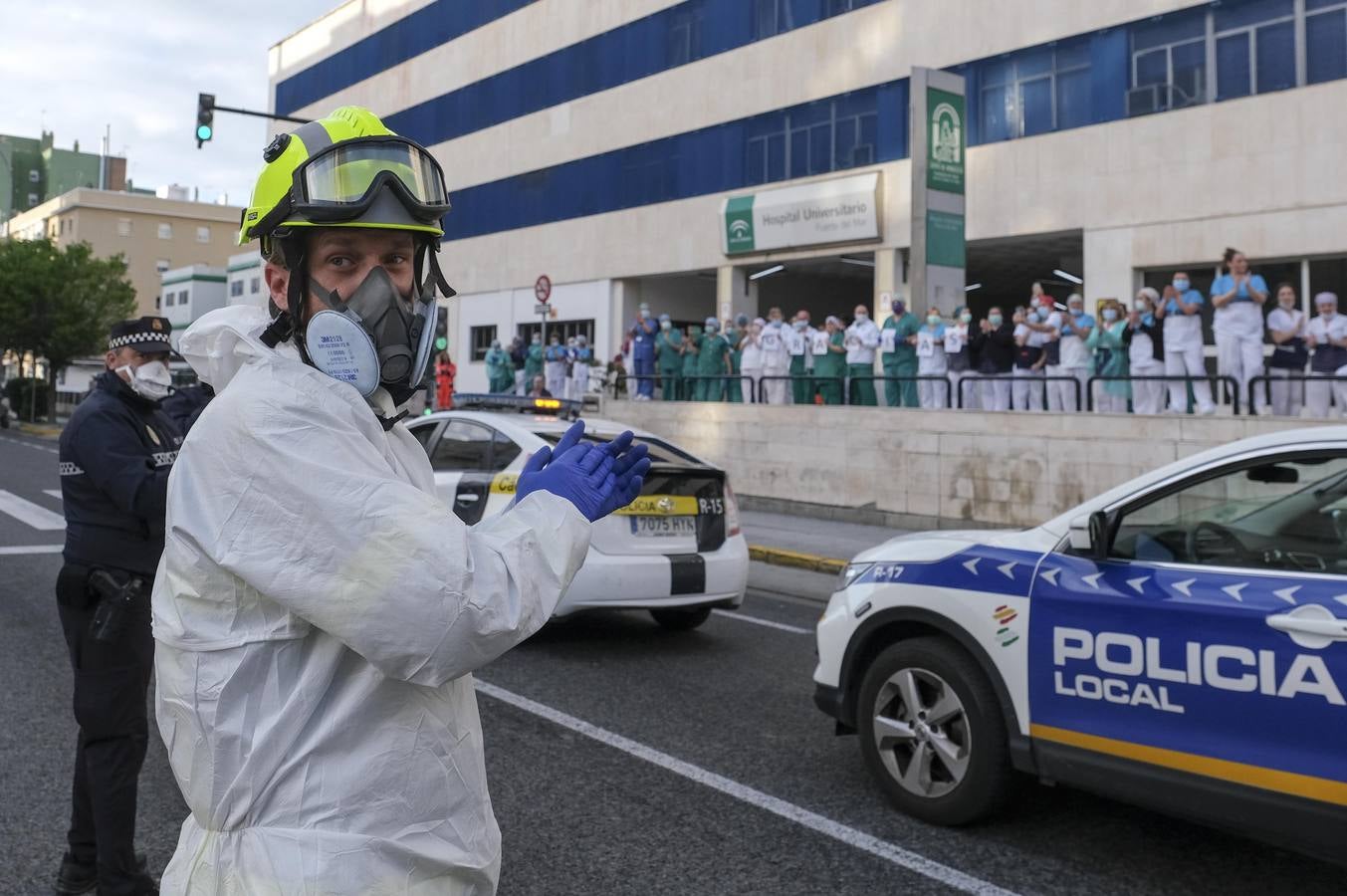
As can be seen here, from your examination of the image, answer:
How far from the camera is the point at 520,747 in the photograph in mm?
5508

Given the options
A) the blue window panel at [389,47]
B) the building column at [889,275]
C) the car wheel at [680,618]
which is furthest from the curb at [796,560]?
the blue window panel at [389,47]

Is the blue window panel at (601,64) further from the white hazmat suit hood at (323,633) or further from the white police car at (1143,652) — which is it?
the white hazmat suit hood at (323,633)

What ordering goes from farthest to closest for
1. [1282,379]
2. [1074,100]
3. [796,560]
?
[1074,100]
[796,560]
[1282,379]

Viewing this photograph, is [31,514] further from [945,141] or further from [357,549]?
[357,549]

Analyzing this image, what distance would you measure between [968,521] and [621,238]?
58.2 feet

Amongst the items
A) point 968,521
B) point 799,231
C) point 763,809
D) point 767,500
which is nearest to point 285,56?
point 799,231

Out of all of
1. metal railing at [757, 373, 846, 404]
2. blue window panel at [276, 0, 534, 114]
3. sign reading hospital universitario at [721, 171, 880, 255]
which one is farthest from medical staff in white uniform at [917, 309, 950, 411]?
blue window panel at [276, 0, 534, 114]

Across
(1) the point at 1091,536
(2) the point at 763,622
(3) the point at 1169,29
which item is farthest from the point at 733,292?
(1) the point at 1091,536

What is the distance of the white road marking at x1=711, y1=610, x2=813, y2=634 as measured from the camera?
29.0 ft

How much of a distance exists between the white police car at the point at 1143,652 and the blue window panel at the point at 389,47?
110 feet

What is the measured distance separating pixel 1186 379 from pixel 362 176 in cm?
1293

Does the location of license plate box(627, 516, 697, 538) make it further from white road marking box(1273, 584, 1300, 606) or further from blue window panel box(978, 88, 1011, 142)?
blue window panel box(978, 88, 1011, 142)

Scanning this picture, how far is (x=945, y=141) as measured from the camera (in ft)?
57.3

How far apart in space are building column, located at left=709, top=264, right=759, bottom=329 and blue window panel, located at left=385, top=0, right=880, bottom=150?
5416 millimetres
